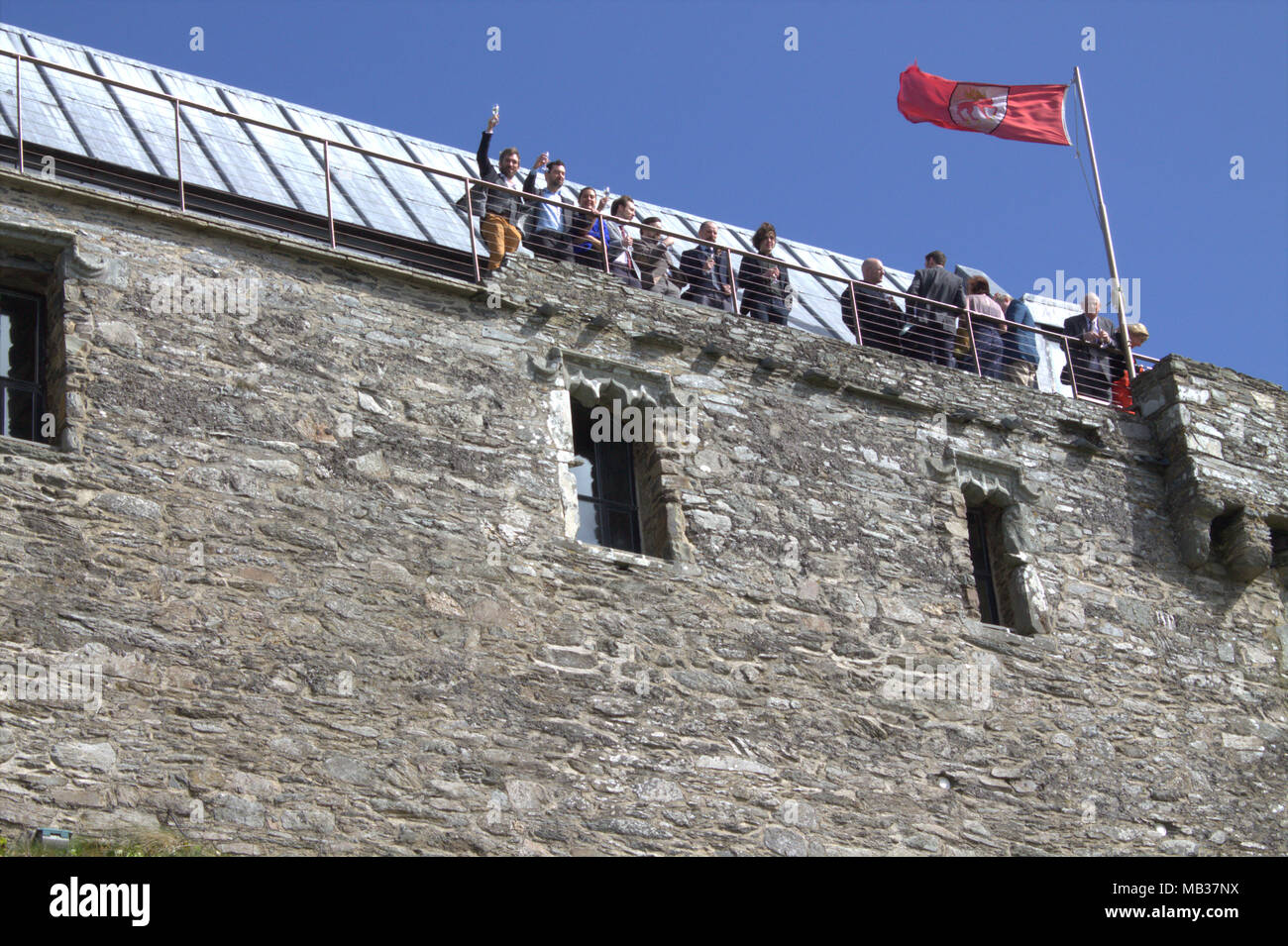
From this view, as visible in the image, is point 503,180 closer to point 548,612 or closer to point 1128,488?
point 548,612

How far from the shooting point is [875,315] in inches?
733

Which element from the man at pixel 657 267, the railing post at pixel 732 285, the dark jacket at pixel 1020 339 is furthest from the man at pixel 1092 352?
the man at pixel 657 267

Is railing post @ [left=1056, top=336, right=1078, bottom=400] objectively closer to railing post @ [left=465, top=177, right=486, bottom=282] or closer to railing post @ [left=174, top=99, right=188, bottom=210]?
railing post @ [left=465, top=177, right=486, bottom=282]

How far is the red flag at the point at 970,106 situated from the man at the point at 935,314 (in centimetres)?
211

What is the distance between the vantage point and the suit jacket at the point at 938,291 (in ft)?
61.2

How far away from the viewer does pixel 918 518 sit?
1689 centimetres

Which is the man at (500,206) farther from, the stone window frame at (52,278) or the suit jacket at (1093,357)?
the suit jacket at (1093,357)

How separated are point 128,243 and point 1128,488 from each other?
8582 millimetres

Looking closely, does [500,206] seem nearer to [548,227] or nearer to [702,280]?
[548,227]

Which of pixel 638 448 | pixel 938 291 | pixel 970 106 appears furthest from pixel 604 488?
pixel 970 106

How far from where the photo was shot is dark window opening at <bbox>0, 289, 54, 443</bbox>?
14.1 metres

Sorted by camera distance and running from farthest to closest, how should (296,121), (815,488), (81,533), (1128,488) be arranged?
(296,121), (1128,488), (815,488), (81,533)

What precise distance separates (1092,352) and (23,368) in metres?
9.74

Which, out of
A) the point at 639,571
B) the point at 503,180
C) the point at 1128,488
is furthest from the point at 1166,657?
the point at 503,180
